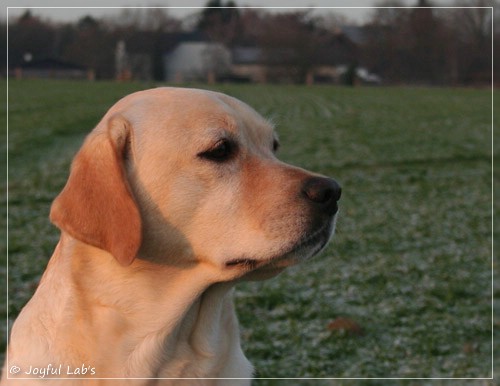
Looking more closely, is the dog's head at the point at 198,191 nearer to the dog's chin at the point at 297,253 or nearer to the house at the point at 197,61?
the dog's chin at the point at 297,253

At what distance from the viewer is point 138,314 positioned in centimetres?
352

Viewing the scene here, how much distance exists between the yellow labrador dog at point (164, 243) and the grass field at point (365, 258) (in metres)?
0.96

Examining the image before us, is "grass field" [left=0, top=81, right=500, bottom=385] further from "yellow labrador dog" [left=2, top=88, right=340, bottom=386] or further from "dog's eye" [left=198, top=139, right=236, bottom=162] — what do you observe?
"yellow labrador dog" [left=2, top=88, right=340, bottom=386]

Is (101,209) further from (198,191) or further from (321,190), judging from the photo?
(321,190)

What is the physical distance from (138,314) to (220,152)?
0.74 m

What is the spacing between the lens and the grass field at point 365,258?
21.2ft

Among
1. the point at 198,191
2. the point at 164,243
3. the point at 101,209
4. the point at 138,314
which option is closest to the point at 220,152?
the point at 198,191

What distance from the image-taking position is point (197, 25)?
17.3 ft

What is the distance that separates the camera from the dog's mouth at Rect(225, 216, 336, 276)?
3.45 metres

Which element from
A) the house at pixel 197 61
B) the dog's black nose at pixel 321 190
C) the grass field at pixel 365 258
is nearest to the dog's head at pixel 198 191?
the dog's black nose at pixel 321 190

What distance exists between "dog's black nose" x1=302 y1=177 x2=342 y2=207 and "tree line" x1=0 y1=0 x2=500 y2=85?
205 centimetres

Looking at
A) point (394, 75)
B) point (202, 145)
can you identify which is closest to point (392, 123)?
point (394, 75)

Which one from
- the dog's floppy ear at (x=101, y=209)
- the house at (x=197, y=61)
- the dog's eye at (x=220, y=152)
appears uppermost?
the house at (x=197, y=61)

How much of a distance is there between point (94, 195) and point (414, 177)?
44.7ft
